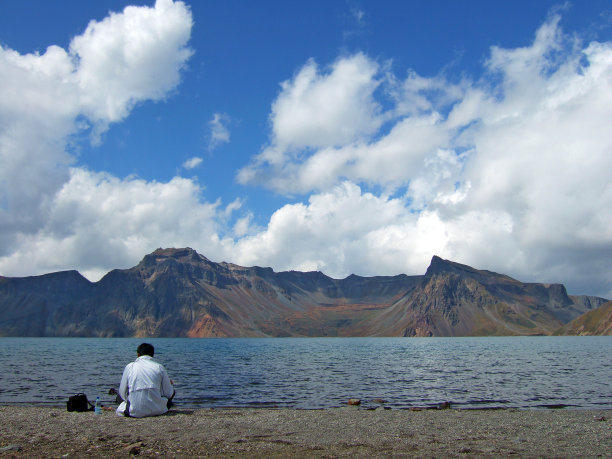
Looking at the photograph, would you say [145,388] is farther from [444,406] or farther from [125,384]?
[444,406]

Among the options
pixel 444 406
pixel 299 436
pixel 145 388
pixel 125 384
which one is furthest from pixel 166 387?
pixel 444 406

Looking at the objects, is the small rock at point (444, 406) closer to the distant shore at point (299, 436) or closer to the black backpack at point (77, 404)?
the distant shore at point (299, 436)

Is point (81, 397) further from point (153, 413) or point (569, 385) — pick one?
point (569, 385)

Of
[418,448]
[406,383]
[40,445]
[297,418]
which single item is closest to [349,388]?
[406,383]

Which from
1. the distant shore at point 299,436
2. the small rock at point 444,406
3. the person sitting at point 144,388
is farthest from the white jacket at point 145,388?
the small rock at point 444,406

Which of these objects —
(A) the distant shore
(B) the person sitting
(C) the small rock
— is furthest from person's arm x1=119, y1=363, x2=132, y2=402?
(C) the small rock

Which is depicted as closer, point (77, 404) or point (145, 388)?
point (145, 388)

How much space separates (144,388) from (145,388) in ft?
0.17

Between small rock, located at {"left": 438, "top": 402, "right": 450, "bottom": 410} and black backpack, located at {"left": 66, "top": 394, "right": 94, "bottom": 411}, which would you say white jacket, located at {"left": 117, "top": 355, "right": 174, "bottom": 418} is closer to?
black backpack, located at {"left": 66, "top": 394, "right": 94, "bottom": 411}

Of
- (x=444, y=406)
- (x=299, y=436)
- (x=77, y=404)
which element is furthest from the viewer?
(x=444, y=406)

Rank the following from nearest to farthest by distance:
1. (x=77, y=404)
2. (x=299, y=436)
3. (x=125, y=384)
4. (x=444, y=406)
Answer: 1. (x=299, y=436)
2. (x=125, y=384)
3. (x=77, y=404)
4. (x=444, y=406)

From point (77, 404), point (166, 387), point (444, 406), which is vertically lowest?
point (444, 406)

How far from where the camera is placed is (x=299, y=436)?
23.5 m

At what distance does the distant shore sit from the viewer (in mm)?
19516
